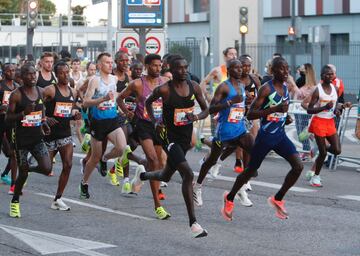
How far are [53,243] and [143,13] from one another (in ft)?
44.4

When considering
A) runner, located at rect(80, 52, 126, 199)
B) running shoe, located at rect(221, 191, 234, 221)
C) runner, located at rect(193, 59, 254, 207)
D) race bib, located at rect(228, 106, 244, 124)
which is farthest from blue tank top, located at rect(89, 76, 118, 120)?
running shoe, located at rect(221, 191, 234, 221)

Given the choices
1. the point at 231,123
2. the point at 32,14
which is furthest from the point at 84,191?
the point at 32,14

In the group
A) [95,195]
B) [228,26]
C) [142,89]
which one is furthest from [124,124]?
[228,26]

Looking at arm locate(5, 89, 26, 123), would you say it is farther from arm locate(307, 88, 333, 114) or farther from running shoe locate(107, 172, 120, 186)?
arm locate(307, 88, 333, 114)

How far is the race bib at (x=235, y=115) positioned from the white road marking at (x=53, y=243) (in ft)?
9.06

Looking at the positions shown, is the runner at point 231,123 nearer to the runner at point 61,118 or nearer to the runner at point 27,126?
the runner at point 61,118

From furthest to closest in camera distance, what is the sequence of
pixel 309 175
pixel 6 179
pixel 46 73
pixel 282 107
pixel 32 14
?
pixel 32 14 → pixel 46 73 → pixel 309 175 → pixel 6 179 → pixel 282 107

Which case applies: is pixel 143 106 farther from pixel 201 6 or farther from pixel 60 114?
→ pixel 201 6

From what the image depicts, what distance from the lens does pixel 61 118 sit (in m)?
11.5

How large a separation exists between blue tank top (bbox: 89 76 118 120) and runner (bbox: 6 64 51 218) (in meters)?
1.30

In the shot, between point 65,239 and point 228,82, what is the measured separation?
2.96 m

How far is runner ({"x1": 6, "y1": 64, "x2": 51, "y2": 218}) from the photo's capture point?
10.8 m

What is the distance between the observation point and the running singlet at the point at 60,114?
11.4m

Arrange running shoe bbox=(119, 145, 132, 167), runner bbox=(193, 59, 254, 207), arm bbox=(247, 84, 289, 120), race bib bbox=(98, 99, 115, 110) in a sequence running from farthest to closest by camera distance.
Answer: running shoe bbox=(119, 145, 132, 167) → race bib bbox=(98, 99, 115, 110) → runner bbox=(193, 59, 254, 207) → arm bbox=(247, 84, 289, 120)
